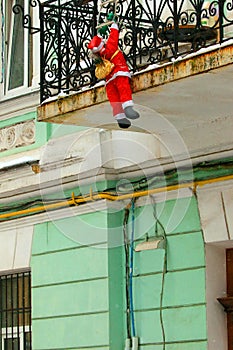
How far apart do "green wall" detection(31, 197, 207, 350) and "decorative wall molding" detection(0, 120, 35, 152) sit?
1.00 m

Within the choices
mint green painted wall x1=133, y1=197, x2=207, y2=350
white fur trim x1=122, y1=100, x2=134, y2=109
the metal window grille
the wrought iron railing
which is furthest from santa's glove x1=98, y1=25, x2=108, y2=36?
the metal window grille

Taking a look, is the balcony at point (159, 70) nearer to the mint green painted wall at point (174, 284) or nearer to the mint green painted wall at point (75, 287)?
the mint green painted wall at point (174, 284)

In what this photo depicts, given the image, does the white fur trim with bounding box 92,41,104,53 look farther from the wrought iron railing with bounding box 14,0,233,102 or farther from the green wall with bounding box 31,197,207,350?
the green wall with bounding box 31,197,207,350

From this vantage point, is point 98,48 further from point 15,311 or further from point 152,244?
point 15,311

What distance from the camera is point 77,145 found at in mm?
12891

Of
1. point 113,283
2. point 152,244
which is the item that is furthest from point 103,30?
point 113,283

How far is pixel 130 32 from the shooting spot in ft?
36.2

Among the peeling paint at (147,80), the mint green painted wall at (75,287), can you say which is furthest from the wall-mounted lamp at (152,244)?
the peeling paint at (147,80)

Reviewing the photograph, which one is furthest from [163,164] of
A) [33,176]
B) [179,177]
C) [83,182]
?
[33,176]

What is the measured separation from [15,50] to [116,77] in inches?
160

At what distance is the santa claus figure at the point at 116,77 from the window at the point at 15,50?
11.5 ft

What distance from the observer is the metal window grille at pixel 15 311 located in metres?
13.6

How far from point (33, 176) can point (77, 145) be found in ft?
2.45

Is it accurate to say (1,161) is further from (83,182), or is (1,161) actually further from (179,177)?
(179,177)
